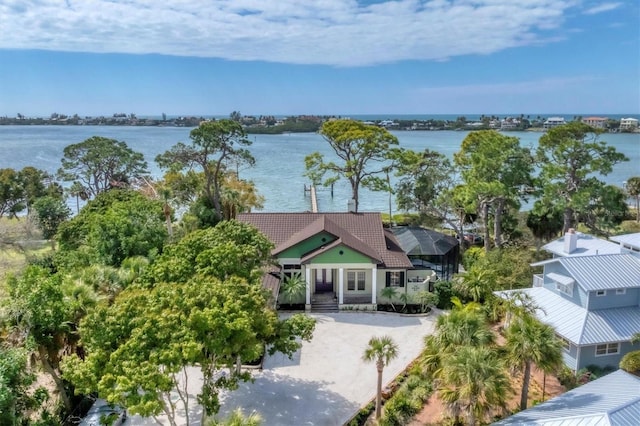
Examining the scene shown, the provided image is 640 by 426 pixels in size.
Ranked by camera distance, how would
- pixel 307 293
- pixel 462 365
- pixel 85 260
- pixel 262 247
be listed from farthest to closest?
pixel 307 293 → pixel 85 260 → pixel 262 247 → pixel 462 365

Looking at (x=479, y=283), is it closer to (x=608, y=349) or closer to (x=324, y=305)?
(x=608, y=349)

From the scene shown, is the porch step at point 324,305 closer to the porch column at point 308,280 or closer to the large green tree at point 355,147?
the porch column at point 308,280

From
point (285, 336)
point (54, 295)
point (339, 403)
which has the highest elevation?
point (54, 295)

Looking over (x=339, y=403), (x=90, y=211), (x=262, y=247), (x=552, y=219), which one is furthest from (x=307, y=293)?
(x=552, y=219)

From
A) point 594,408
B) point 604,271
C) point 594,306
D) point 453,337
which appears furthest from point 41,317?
point 604,271

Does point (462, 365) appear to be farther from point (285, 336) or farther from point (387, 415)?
point (285, 336)

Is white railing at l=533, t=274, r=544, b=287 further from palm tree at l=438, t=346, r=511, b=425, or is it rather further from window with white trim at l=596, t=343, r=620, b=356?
palm tree at l=438, t=346, r=511, b=425

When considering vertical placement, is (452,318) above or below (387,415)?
above
